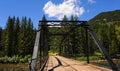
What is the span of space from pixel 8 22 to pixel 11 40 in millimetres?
8178

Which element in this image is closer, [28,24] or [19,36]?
[19,36]

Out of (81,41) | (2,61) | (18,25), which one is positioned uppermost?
(18,25)

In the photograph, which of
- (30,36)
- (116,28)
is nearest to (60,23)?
(30,36)

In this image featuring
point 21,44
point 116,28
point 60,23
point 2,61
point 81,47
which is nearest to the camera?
point 60,23

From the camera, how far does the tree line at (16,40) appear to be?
116 m

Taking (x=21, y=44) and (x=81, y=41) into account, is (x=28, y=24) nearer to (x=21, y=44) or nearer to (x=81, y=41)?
(x=21, y=44)

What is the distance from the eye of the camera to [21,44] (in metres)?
116

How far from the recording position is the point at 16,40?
4813 inches

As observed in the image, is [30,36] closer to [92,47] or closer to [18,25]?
[18,25]

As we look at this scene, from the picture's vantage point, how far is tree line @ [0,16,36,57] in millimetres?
115688

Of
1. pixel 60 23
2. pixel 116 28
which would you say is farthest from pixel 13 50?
pixel 60 23

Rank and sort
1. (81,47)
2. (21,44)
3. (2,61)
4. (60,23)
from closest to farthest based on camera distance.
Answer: (60,23), (2,61), (81,47), (21,44)

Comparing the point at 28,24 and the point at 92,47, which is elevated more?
the point at 28,24

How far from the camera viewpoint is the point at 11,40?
119000 millimetres
